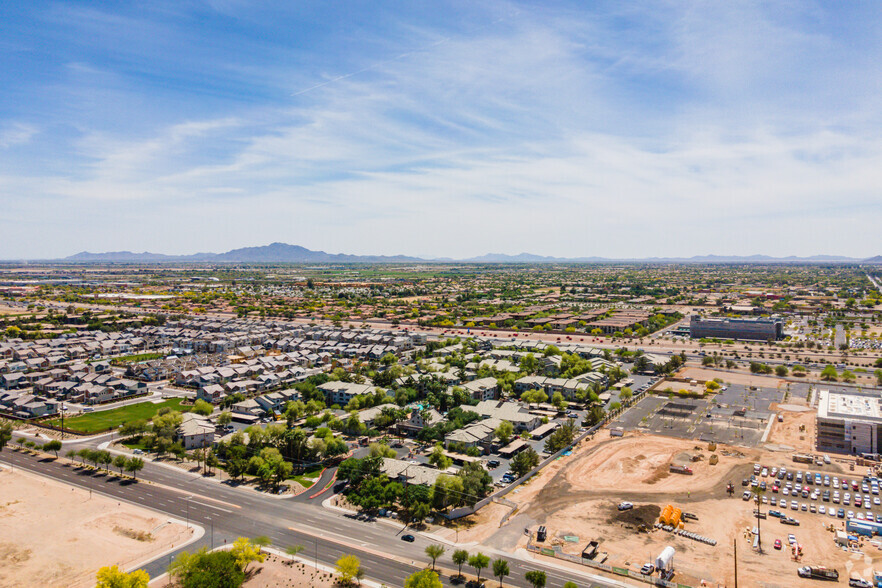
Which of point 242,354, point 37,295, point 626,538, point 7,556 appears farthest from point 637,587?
point 37,295

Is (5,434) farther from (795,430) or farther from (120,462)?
(795,430)

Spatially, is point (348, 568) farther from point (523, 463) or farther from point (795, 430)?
point (795, 430)

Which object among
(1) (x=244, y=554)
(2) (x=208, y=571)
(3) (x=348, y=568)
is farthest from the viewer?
(1) (x=244, y=554)

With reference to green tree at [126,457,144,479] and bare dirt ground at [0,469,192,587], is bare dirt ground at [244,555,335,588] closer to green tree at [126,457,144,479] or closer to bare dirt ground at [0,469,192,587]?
bare dirt ground at [0,469,192,587]

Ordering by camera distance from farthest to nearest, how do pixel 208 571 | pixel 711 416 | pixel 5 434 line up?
pixel 711 416, pixel 5 434, pixel 208 571

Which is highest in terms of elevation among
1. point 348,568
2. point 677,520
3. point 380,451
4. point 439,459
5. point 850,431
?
point 380,451

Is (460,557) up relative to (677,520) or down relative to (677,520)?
up

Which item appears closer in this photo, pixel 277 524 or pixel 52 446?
pixel 277 524

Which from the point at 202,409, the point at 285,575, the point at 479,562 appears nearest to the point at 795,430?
the point at 479,562
